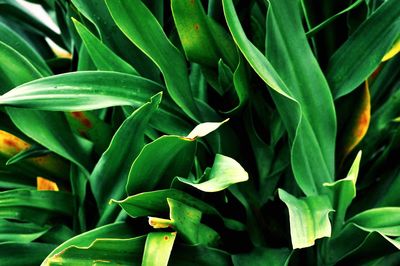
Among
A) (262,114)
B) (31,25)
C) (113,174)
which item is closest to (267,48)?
(262,114)

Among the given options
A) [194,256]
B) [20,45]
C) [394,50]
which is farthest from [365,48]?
[20,45]

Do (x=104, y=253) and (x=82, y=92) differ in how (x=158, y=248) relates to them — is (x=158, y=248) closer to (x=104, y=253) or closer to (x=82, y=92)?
(x=104, y=253)

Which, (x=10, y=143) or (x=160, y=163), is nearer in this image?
(x=160, y=163)

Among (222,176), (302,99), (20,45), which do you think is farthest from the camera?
(20,45)

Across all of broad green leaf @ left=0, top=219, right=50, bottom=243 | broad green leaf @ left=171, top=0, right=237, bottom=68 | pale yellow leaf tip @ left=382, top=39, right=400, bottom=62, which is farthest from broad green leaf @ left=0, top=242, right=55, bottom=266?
pale yellow leaf tip @ left=382, top=39, right=400, bottom=62

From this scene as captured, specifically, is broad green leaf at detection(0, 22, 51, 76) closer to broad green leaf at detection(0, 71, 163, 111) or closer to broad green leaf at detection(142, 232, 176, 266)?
broad green leaf at detection(0, 71, 163, 111)

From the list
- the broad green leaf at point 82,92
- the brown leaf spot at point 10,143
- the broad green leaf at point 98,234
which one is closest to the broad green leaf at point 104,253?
the broad green leaf at point 98,234
